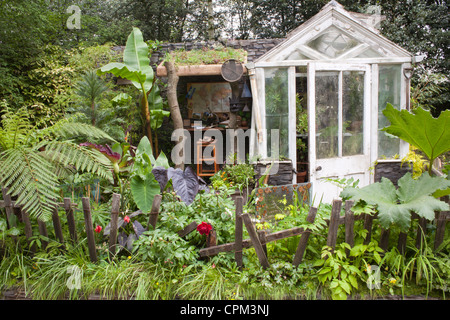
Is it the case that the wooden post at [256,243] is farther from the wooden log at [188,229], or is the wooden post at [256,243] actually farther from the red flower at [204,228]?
the wooden log at [188,229]

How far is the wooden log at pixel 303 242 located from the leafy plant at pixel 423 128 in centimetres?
116

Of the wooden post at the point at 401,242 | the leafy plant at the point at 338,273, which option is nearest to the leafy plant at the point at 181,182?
the leafy plant at the point at 338,273

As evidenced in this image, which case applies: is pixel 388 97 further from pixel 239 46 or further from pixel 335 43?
pixel 239 46

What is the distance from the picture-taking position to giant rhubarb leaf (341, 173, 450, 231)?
2.36m

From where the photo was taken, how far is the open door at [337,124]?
475cm

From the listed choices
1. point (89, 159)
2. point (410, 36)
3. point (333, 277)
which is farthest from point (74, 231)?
point (410, 36)

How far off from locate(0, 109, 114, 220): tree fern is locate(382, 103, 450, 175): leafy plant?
2625 millimetres

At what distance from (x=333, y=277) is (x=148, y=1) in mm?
13179

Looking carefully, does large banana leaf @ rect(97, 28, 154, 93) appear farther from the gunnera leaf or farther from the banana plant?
the gunnera leaf

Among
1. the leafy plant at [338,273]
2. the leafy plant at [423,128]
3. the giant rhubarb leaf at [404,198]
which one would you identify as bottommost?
the leafy plant at [338,273]

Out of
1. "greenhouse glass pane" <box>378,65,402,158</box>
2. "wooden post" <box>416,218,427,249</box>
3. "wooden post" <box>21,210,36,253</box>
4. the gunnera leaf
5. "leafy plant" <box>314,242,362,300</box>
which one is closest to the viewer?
"leafy plant" <box>314,242,362,300</box>

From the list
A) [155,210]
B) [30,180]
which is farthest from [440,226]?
[30,180]

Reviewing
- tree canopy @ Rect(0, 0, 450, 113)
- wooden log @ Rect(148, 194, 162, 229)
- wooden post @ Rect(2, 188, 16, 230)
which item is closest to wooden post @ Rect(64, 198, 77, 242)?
wooden post @ Rect(2, 188, 16, 230)
